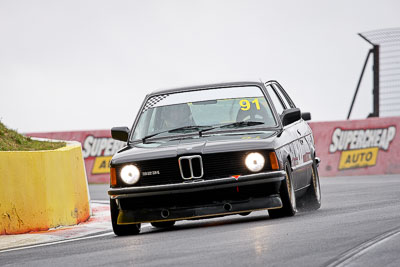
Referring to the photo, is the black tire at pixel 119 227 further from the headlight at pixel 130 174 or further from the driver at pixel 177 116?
the driver at pixel 177 116

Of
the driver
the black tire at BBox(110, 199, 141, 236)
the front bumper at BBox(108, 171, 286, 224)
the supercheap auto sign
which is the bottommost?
the supercheap auto sign

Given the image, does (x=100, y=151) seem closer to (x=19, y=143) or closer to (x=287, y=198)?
(x=19, y=143)

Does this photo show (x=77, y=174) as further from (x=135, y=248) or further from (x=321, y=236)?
(x=321, y=236)

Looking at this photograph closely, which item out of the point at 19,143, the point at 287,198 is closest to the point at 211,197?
the point at 287,198

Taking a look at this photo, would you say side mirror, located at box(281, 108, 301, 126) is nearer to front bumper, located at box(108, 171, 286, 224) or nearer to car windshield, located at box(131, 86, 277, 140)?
car windshield, located at box(131, 86, 277, 140)

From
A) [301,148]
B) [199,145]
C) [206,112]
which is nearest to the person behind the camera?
[199,145]

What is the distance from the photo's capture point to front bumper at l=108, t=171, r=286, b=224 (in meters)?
9.91

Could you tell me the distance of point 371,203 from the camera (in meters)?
→ 12.7

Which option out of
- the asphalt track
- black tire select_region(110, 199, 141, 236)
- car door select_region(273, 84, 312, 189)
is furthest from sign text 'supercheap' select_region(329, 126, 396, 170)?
black tire select_region(110, 199, 141, 236)

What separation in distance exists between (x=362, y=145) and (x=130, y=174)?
16385 mm

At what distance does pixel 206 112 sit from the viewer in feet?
36.6

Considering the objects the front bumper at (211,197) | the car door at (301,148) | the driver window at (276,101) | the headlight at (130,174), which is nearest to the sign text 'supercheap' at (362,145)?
the car door at (301,148)

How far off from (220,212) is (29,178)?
9.88ft

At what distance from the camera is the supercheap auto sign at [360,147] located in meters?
25.7
